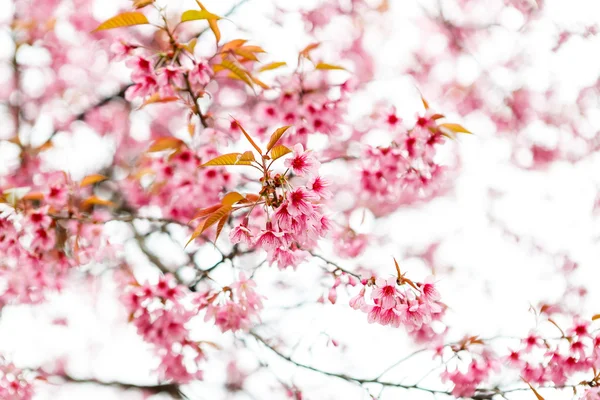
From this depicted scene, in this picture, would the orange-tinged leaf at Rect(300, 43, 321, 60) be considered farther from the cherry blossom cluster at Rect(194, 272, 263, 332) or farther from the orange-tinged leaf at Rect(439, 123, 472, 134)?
the cherry blossom cluster at Rect(194, 272, 263, 332)

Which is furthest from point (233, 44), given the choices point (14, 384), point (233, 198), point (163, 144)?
point (14, 384)

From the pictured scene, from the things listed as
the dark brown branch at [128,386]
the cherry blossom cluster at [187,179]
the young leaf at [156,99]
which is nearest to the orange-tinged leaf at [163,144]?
the cherry blossom cluster at [187,179]

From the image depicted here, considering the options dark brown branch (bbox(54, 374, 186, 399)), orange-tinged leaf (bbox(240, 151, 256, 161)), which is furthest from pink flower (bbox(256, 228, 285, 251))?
dark brown branch (bbox(54, 374, 186, 399))

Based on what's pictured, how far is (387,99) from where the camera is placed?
16.3ft

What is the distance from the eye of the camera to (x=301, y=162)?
1.36 metres

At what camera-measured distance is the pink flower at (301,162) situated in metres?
1.34

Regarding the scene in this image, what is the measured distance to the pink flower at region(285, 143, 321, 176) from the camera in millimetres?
1343

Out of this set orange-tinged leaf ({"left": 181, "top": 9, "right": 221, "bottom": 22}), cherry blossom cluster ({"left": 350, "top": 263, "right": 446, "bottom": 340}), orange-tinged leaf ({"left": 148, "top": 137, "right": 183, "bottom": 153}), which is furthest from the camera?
orange-tinged leaf ({"left": 148, "top": 137, "right": 183, "bottom": 153})

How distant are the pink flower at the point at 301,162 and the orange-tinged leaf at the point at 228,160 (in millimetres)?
153

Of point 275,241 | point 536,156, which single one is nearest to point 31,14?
point 275,241

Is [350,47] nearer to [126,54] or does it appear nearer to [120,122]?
[120,122]

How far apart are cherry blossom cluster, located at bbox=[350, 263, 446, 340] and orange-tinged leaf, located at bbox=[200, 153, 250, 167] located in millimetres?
541

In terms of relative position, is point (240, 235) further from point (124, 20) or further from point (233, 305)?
point (124, 20)

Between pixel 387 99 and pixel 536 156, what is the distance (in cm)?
171
